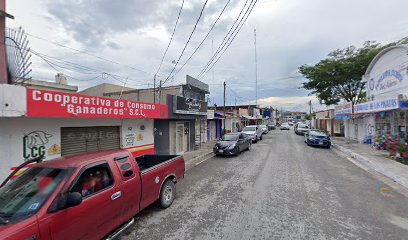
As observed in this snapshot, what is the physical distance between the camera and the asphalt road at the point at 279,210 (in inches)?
160

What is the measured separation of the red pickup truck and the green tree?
24525mm

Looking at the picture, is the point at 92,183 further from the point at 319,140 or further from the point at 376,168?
the point at 319,140

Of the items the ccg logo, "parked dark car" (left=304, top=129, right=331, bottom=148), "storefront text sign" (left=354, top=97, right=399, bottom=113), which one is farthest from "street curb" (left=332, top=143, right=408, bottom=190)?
the ccg logo

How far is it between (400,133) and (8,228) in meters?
19.1

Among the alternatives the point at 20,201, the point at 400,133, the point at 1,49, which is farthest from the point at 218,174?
the point at 400,133

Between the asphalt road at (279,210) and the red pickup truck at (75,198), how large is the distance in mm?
816

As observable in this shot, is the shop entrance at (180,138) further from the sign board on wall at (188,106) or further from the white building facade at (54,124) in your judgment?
the white building facade at (54,124)

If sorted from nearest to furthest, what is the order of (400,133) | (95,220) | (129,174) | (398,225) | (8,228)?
(8,228) < (95,220) < (129,174) < (398,225) < (400,133)

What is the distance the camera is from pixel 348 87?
76.4 feet

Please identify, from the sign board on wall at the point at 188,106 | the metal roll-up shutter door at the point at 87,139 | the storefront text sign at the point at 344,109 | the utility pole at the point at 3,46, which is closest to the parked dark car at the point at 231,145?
the sign board on wall at the point at 188,106

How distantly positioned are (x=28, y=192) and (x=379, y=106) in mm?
18092

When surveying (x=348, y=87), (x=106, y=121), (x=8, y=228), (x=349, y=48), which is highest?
(x=349, y=48)

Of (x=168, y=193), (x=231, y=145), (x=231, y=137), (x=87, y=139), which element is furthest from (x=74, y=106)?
Answer: (x=231, y=137)

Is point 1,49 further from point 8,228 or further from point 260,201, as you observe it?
point 260,201
